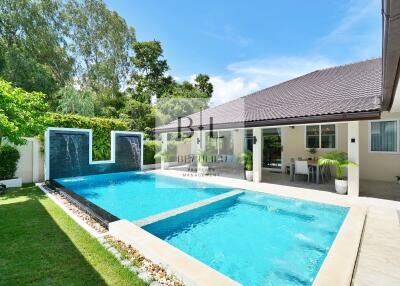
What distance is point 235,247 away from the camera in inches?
233

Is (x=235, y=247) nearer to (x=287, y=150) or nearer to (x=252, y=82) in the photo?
(x=287, y=150)

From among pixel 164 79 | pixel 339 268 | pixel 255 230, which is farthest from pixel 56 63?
pixel 339 268

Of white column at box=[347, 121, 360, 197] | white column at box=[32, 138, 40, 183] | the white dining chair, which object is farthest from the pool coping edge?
the white dining chair

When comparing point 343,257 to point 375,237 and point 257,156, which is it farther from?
point 257,156

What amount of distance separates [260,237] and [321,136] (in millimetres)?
10245

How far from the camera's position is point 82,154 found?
15805mm

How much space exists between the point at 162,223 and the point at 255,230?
3083mm

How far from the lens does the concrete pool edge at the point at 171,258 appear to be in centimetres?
371

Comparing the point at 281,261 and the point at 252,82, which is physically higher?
the point at 252,82

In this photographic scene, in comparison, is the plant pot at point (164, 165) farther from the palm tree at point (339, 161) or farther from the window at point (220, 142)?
the palm tree at point (339, 161)

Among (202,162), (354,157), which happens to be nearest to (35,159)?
(202,162)

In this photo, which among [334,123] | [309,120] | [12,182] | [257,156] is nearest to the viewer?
[309,120]

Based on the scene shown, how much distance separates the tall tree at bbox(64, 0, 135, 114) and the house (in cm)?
2426

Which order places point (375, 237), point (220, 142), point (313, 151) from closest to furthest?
point (375, 237) < point (313, 151) < point (220, 142)
